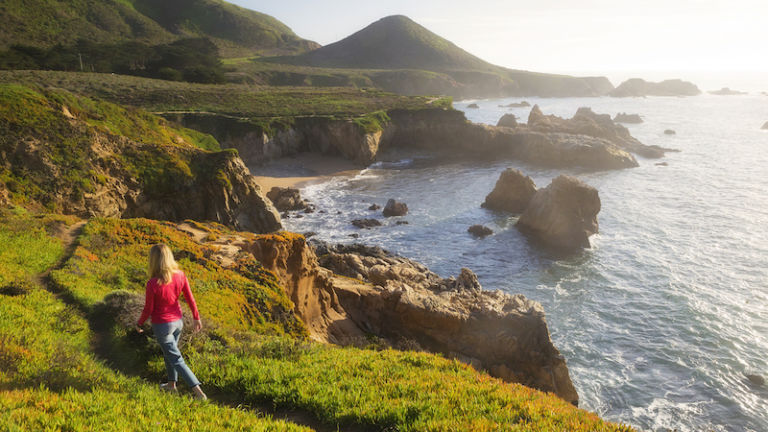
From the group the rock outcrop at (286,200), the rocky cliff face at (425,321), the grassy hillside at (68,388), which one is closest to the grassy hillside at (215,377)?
the grassy hillside at (68,388)

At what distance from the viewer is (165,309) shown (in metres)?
8.48

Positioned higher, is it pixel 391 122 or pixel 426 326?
pixel 391 122

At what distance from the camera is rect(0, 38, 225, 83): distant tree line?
83625 mm

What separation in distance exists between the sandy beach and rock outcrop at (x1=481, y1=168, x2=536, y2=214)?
27.3m

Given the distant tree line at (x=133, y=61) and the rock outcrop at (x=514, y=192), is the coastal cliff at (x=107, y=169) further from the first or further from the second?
the distant tree line at (x=133, y=61)

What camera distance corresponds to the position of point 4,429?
5910 mm

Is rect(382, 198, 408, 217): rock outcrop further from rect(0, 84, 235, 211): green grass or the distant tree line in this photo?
the distant tree line

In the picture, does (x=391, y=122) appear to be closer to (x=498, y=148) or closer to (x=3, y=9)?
(x=498, y=148)

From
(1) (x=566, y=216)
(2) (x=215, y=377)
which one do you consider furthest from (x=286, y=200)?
(2) (x=215, y=377)

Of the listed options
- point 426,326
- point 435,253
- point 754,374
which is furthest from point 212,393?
point 435,253

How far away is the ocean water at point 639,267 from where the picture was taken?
75.8ft

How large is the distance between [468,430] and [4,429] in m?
6.93

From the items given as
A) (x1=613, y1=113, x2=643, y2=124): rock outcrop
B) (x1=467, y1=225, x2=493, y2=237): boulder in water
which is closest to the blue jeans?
(x1=467, y1=225, x2=493, y2=237): boulder in water

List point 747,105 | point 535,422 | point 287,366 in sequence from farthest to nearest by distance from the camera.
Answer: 1. point 747,105
2. point 287,366
3. point 535,422
